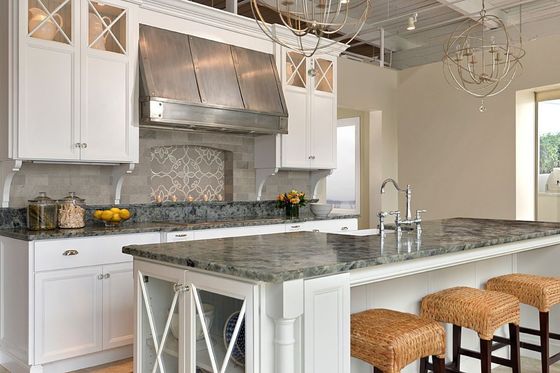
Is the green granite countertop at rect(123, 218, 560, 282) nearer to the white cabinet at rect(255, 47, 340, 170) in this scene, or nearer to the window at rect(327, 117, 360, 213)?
the white cabinet at rect(255, 47, 340, 170)

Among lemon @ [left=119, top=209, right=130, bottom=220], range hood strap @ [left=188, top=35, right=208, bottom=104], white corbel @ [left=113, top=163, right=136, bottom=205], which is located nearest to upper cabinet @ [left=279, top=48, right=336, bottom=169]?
range hood strap @ [left=188, top=35, right=208, bottom=104]

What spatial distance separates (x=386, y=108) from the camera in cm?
748

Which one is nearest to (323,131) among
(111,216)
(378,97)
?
(378,97)

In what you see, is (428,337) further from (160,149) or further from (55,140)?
(160,149)

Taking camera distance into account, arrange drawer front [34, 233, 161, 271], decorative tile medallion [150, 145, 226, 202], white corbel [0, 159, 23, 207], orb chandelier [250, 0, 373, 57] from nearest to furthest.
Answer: orb chandelier [250, 0, 373, 57] < drawer front [34, 233, 161, 271] < white corbel [0, 159, 23, 207] < decorative tile medallion [150, 145, 226, 202]

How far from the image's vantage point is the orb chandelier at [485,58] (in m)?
3.44

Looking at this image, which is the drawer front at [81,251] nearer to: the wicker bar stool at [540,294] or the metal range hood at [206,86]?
the metal range hood at [206,86]

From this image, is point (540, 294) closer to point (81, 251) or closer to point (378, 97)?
point (81, 251)

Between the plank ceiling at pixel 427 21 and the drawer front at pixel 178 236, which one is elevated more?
the plank ceiling at pixel 427 21

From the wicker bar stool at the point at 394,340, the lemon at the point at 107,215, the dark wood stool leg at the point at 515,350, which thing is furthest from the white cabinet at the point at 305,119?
the wicker bar stool at the point at 394,340

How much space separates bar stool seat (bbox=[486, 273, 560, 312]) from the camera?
3.03 metres

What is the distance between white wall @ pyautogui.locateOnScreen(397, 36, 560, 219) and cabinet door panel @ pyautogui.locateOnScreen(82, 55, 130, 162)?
4505 mm

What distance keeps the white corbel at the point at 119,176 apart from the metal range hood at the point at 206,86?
38cm

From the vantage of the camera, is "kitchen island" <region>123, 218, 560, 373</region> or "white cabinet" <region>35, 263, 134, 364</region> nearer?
"kitchen island" <region>123, 218, 560, 373</region>
